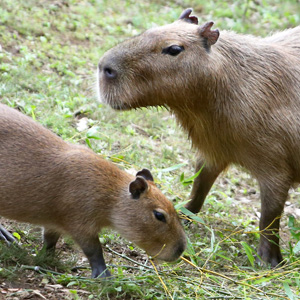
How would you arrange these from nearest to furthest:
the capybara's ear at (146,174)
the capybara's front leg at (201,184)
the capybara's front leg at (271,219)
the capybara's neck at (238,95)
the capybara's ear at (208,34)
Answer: the capybara's ear at (146,174)
the capybara's ear at (208,34)
the capybara's neck at (238,95)
the capybara's front leg at (271,219)
the capybara's front leg at (201,184)

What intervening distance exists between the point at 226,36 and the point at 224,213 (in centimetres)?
184

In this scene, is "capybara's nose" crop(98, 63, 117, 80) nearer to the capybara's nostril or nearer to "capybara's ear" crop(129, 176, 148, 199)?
the capybara's nostril

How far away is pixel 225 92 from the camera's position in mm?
4680

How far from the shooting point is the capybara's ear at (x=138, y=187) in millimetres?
4035

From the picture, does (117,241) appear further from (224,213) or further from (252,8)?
(252,8)

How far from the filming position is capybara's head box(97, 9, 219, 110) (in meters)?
4.45

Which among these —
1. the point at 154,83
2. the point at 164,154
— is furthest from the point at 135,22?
the point at 154,83

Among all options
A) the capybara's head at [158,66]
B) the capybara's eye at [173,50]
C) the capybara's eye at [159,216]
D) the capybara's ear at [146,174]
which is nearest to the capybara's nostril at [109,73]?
the capybara's head at [158,66]

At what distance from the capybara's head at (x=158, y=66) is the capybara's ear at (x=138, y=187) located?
811 millimetres

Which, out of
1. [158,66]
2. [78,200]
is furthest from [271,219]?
[78,200]

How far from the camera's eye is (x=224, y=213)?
5.81m

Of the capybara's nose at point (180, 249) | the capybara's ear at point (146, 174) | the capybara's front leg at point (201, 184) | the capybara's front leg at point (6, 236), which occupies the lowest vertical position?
the capybara's front leg at point (201, 184)

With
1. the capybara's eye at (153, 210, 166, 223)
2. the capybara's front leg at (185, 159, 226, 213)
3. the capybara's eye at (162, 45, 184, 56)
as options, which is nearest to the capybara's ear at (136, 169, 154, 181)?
the capybara's eye at (153, 210, 166, 223)

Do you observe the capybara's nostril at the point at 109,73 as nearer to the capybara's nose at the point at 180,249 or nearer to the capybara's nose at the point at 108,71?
the capybara's nose at the point at 108,71
